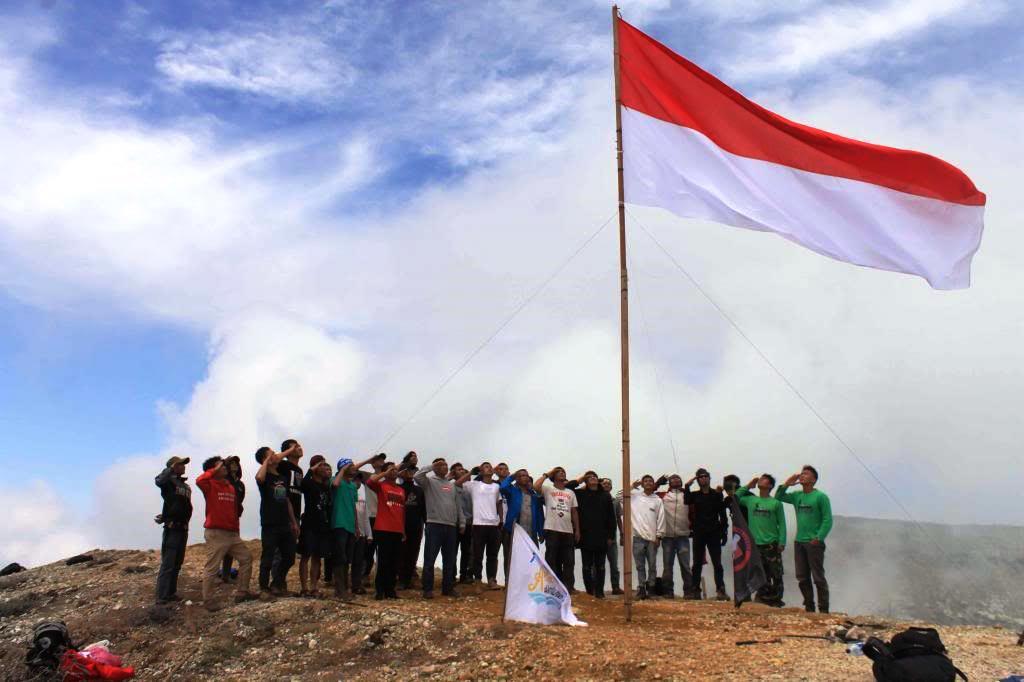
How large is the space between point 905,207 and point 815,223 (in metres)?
1.38

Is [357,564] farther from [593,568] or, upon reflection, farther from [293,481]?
[593,568]

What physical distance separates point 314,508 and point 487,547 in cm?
365

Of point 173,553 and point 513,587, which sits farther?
point 173,553

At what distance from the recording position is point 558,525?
50.3 feet

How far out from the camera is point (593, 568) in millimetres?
15961

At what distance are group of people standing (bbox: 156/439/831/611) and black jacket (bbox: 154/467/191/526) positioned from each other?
2cm

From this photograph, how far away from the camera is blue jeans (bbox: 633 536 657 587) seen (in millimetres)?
17094

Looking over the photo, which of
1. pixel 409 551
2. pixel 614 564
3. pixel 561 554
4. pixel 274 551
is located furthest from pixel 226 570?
pixel 614 564

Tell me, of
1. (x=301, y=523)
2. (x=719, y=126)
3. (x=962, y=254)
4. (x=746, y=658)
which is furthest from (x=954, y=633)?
(x=301, y=523)

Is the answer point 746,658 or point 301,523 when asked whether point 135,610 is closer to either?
point 301,523

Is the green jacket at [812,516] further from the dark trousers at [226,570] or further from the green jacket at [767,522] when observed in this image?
the dark trousers at [226,570]

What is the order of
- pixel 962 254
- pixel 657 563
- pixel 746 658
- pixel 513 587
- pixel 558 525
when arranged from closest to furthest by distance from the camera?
pixel 746 658, pixel 513 587, pixel 962 254, pixel 558 525, pixel 657 563

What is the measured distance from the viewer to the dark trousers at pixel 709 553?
16312 millimetres

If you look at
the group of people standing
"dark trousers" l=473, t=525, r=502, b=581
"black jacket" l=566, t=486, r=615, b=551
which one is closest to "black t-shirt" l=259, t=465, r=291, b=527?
the group of people standing
